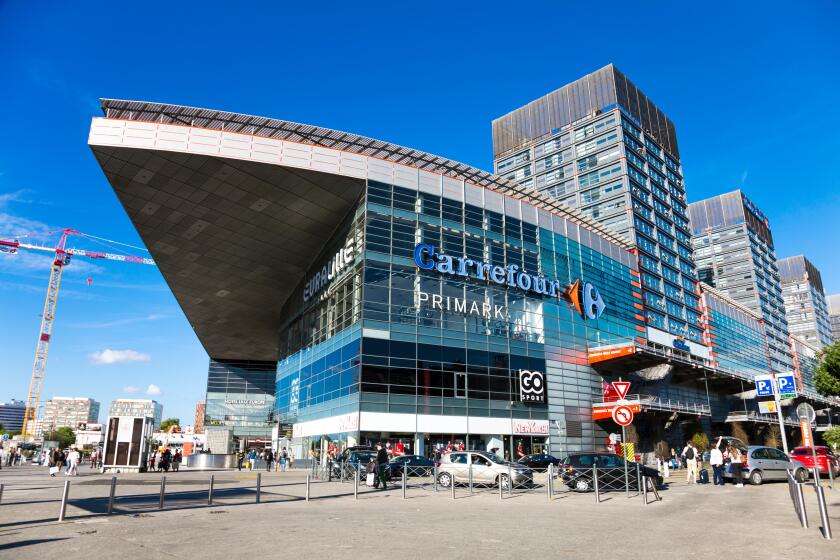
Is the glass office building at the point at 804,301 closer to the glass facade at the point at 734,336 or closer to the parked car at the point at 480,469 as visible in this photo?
the glass facade at the point at 734,336

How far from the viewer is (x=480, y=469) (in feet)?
74.2

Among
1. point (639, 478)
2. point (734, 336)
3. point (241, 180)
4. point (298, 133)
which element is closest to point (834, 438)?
point (639, 478)

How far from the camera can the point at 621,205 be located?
243 feet

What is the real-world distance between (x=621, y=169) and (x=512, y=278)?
134ft

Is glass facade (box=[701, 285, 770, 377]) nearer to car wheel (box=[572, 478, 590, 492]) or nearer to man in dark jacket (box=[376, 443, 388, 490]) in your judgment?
car wheel (box=[572, 478, 590, 492])

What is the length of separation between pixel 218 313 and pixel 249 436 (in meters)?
26.9

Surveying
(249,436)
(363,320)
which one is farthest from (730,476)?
(249,436)

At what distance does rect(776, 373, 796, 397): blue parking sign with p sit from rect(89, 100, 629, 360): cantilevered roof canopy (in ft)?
82.3

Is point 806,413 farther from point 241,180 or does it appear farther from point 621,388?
point 241,180

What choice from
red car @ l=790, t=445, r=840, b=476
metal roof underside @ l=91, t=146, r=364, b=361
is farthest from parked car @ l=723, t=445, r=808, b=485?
metal roof underside @ l=91, t=146, r=364, b=361

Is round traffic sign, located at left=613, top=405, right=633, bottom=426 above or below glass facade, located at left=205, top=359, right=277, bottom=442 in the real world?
below

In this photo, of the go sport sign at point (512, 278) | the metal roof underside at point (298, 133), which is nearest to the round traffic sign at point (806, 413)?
the go sport sign at point (512, 278)

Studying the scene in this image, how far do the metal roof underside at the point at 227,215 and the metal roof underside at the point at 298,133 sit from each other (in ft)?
8.54

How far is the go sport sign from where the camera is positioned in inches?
1526
